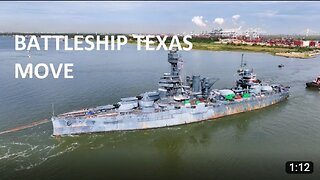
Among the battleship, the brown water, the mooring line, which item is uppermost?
the battleship

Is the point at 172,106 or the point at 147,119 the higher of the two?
the point at 172,106

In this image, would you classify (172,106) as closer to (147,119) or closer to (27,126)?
(147,119)

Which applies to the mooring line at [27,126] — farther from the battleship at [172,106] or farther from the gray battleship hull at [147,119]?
the gray battleship hull at [147,119]

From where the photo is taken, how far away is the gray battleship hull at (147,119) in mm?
31391

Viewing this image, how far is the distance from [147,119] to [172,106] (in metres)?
3.44

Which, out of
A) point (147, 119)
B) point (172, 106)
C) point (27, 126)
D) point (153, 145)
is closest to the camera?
point (153, 145)

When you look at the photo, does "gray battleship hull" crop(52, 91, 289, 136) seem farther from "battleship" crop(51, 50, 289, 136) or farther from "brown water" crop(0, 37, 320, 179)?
"brown water" crop(0, 37, 320, 179)

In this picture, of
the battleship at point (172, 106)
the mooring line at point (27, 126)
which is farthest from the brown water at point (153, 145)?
the battleship at point (172, 106)

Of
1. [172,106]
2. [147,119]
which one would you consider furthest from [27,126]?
[172,106]

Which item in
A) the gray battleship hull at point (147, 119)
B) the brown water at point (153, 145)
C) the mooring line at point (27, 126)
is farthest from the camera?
the gray battleship hull at point (147, 119)

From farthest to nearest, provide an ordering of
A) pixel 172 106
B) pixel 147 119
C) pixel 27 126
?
pixel 172 106, pixel 147 119, pixel 27 126

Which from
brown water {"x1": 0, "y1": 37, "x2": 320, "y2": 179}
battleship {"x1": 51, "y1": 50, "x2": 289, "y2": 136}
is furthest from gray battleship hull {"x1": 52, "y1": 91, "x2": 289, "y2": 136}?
brown water {"x1": 0, "y1": 37, "x2": 320, "y2": 179}

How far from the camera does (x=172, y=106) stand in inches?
1385

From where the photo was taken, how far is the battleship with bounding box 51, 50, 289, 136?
32.0m
